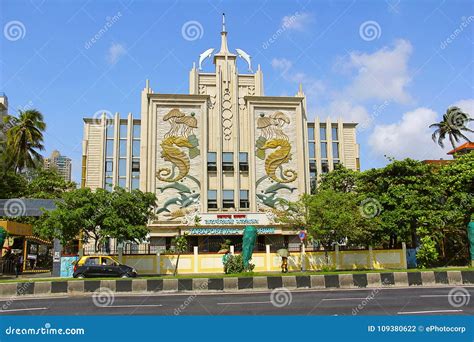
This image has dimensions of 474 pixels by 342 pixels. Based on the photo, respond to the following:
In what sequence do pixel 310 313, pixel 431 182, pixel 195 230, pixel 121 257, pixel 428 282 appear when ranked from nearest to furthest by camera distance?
pixel 310 313 → pixel 428 282 → pixel 121 257 → pixel 431 182 → pixel 195 230

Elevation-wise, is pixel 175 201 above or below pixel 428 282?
above

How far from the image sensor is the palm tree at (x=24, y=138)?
1676 inches

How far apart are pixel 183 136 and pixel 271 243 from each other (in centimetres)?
1357

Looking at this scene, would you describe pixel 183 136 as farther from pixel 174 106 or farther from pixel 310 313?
→ pixel 310 313

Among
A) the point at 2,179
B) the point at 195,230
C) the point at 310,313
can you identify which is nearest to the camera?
the point at 310,313

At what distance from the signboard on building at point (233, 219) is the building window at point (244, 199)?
9.70 feet

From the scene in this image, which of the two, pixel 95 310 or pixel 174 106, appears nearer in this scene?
pixel 95 310

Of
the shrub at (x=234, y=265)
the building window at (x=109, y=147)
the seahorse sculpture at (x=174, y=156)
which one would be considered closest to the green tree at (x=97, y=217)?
the shrub at (x=234, y=265)

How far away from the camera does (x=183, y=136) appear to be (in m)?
42.5

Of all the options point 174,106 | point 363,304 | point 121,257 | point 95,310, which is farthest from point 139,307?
point 174,106

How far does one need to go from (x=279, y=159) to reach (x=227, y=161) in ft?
17.1

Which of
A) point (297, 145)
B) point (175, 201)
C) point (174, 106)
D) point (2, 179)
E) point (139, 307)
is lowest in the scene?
point (139, 307)

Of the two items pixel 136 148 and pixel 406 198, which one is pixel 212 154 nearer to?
pixel 136 148

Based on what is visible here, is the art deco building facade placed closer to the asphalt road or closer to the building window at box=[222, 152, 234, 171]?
the building window at box=[222, 152, 234, 171]
